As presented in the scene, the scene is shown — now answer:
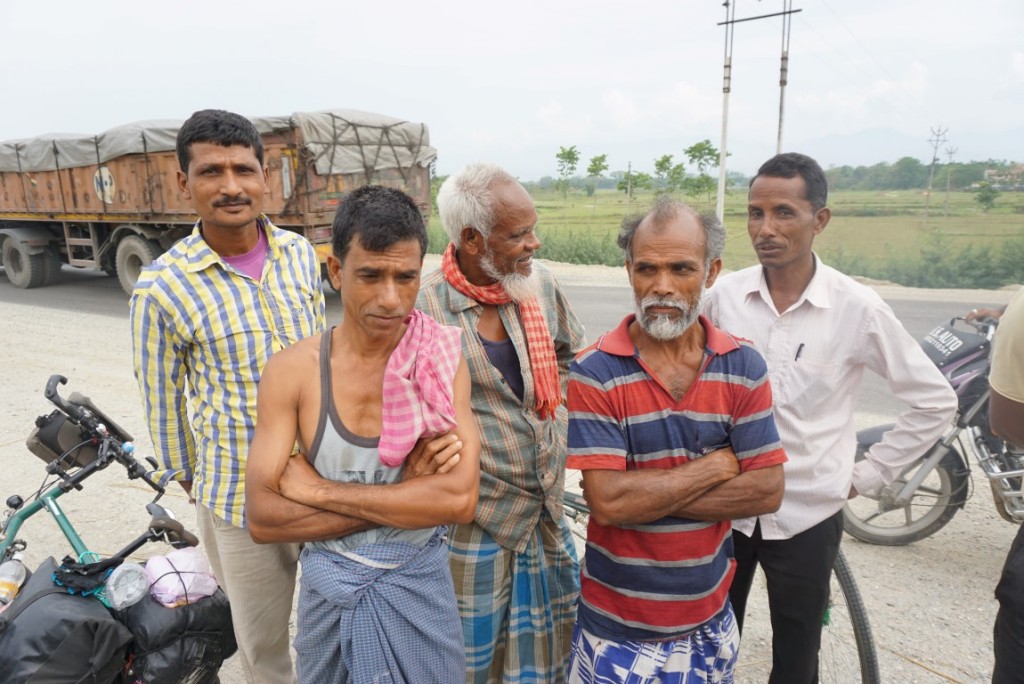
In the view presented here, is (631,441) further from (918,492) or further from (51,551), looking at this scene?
(51,551)

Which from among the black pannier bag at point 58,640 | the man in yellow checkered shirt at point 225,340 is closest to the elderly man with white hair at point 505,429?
the man in yellow checkered shirt at point 225,340

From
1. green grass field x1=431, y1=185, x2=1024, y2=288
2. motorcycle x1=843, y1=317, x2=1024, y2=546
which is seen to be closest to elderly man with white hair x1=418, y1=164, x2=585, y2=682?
motorcycle x1=843, y1=317, x2=1024, y2=546

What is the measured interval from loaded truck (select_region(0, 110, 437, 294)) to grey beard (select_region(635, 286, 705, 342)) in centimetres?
704

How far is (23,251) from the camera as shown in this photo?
1236 centimetres

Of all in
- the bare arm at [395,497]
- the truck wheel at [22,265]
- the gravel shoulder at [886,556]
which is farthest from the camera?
the truck wheel at [22,265]

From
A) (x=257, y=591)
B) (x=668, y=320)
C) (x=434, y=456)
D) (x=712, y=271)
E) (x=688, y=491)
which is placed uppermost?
(x=712, y=271)

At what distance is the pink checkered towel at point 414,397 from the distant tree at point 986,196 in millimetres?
25665

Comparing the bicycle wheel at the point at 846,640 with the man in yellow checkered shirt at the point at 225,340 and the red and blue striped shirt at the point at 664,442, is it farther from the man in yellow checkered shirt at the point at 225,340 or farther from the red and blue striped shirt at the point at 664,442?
the man in yellow checkered shirt at the point at 225,340

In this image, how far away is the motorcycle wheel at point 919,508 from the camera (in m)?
3.30

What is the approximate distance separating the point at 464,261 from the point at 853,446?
1.33 meters

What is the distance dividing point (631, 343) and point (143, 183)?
1102cm

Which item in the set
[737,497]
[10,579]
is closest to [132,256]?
[10,579]

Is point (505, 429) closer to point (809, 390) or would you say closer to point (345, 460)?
point (345, 460)

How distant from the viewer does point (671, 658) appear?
1.72m
